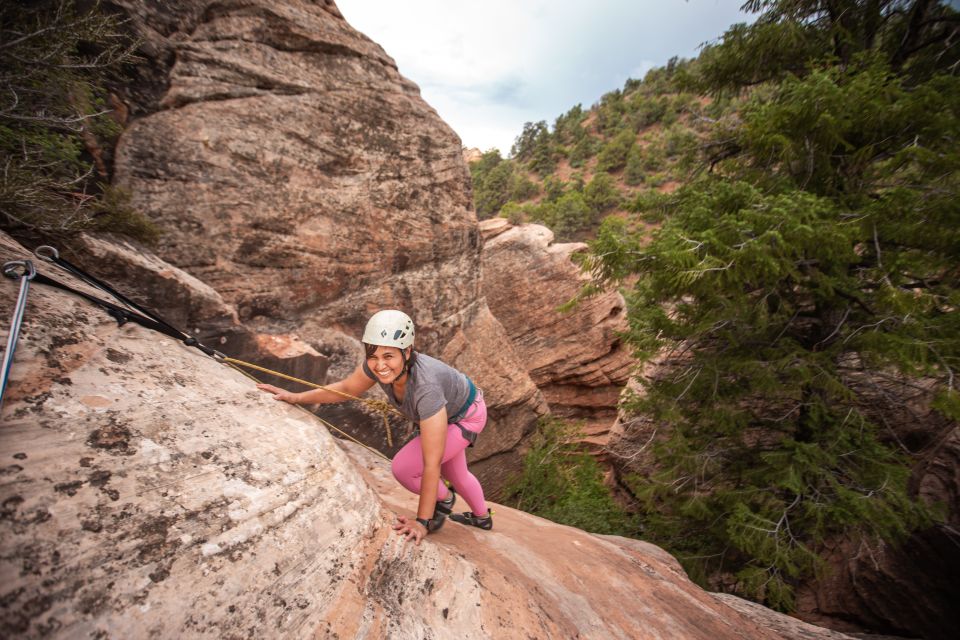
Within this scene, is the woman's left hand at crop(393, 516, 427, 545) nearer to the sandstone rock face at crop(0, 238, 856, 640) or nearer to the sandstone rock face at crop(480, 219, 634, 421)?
the sandstone rock face at crop(0, 238, 856, 640)

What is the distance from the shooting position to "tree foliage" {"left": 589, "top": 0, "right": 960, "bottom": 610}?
395cm

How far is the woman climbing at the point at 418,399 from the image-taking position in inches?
96.3

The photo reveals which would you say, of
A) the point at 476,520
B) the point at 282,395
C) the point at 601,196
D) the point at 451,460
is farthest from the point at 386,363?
the point at 601,196

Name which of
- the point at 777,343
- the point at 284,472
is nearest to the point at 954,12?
the point at 777,343

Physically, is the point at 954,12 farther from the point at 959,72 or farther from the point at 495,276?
the point at 495,276

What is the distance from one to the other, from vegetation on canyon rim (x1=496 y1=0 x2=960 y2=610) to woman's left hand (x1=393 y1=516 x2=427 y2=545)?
3.41 metres

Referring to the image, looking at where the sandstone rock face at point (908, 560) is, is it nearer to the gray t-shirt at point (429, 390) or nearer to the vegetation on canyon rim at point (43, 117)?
the gray t-shirt at point (429, 390)

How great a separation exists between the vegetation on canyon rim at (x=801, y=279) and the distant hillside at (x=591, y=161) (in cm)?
1714

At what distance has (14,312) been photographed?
1869 millimetres

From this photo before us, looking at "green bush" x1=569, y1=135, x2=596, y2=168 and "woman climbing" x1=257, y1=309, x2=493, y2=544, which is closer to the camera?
"woman climbing" x1=257, y1=309, x2=493, y2=544

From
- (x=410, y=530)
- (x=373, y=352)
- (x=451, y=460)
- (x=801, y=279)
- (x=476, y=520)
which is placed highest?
(x=801, y=279)

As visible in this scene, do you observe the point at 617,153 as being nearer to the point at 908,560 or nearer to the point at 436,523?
the point at 908,560

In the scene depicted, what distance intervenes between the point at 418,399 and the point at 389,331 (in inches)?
18.7

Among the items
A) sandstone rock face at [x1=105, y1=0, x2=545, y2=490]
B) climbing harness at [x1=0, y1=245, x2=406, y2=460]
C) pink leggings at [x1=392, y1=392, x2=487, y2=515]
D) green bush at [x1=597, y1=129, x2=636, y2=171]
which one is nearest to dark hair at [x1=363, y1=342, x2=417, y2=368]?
climbing harness at [x1=0, y1=245, x2=406, y2=460]
